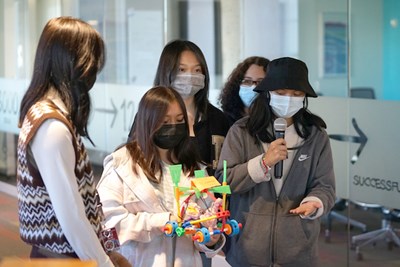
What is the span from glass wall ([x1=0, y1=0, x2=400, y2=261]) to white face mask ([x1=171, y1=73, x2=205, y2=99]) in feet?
5.32

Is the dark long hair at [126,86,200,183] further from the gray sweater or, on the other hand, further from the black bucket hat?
the black bucket hat

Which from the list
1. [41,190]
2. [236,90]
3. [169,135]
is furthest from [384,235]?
[41,190]

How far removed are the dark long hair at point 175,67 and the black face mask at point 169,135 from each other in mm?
616

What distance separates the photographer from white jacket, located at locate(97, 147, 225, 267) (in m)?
3.01

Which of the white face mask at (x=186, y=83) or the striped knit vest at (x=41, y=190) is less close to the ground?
the white face mask at (x=186, y=83)

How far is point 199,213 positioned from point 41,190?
77 centimetres

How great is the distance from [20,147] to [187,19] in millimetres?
6468

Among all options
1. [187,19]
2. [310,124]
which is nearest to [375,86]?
[310,124]

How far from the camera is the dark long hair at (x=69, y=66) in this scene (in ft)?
7.88

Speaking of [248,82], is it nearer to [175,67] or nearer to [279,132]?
[175,67]

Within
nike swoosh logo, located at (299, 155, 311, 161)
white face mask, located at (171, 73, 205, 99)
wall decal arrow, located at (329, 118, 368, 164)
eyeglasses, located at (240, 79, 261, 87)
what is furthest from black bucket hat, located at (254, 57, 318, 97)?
wall decal arrow, located at (329, 118, 368, 164)

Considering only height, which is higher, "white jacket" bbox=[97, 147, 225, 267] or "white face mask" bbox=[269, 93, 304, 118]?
"white face mask" bbox=[269, 93, 304, 118]

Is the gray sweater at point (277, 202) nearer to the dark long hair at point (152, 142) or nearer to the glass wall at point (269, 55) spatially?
the dark long hair at point (152, 142)

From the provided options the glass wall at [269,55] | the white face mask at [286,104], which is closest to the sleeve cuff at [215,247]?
the white face mask at [286,104]
